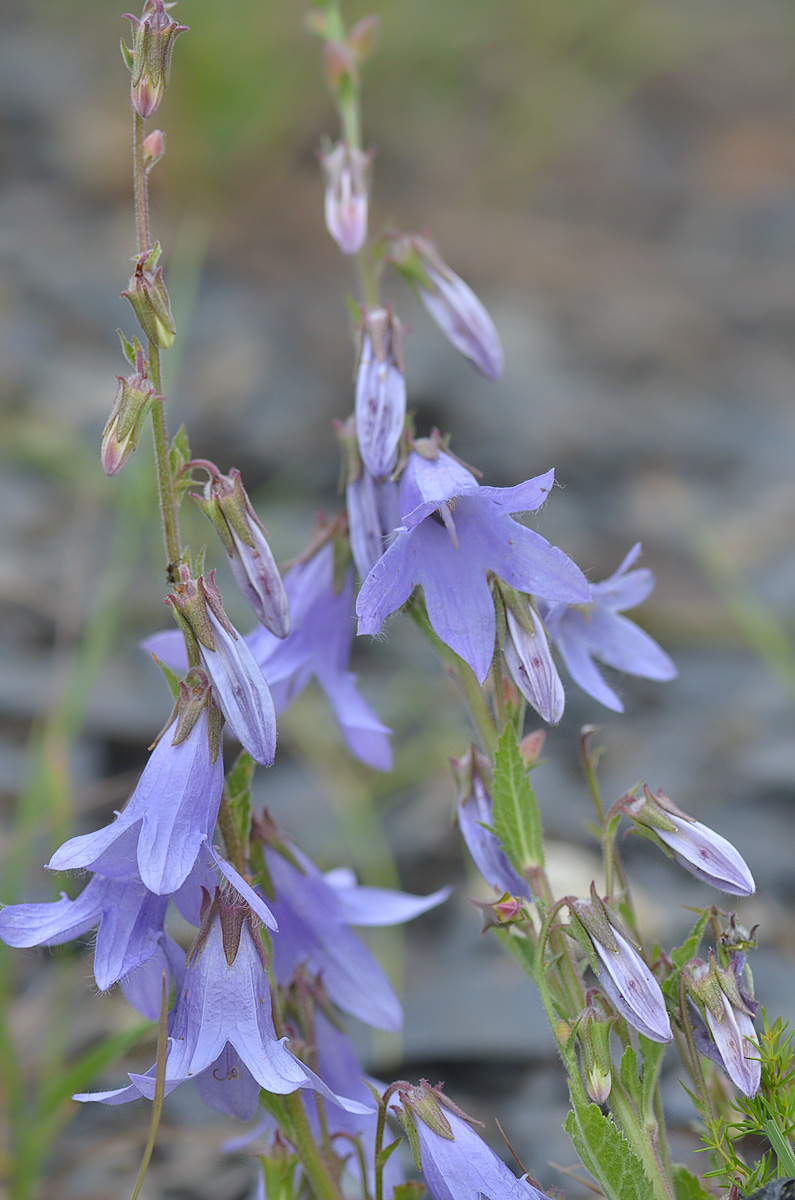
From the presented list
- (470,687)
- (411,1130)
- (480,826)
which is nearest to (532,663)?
(470,687)

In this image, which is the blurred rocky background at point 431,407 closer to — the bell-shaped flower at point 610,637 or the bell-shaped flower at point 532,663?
the bell-shaped flower at point 610,637

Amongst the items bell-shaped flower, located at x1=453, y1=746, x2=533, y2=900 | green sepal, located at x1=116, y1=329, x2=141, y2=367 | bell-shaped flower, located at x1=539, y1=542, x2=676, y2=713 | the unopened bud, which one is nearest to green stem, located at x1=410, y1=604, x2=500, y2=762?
bell-shaped flower, located at x1=453, y1=746, x2=533, y2=900

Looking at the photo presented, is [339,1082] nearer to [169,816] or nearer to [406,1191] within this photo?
[406,1191]

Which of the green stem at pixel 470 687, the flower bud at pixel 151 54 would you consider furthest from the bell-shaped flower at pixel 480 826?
the flower bud at pixel 151 54

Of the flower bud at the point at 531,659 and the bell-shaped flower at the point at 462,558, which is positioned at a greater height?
the bell-shaped flower at the point at 462,558

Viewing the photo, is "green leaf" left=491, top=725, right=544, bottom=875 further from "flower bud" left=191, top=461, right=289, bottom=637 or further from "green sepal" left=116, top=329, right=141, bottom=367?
"green sepal" left=116, top=329, right=141, bottom=367
